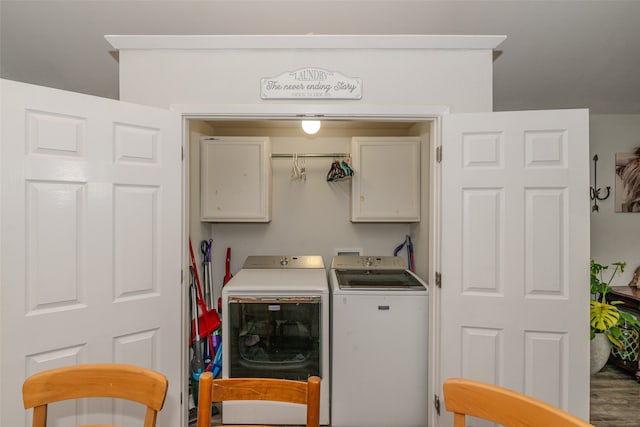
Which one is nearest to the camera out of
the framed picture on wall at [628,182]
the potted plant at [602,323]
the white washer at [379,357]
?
the white washer at [379,357]

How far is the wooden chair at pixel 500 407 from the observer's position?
29.6 inches

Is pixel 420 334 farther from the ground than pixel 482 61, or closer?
closer

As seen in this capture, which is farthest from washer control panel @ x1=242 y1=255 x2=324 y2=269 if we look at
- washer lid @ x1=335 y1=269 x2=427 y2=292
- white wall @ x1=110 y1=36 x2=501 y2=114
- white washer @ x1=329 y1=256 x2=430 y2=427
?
white wall @ x1=110 y1=36 x2=501 y2=114

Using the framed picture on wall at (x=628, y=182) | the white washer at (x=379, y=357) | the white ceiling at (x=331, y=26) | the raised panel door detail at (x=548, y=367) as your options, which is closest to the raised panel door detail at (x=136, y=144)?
the white ceiling at (x=331, y=26)

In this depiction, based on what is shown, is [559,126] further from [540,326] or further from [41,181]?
[41,181]

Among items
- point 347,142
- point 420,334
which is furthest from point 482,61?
point 420,334

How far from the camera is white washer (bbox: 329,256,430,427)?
2.09m

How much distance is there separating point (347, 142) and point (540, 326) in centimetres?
222

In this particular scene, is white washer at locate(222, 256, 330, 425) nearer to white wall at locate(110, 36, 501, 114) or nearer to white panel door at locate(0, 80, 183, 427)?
white panel door at locate(0, 80, 183, 427)

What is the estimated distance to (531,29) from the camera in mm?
1941

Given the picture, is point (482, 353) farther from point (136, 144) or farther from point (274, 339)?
point (136, 144)

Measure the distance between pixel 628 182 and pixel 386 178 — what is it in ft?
8.01

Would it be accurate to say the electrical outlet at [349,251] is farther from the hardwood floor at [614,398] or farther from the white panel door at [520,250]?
the hardwood floor at [614,398]

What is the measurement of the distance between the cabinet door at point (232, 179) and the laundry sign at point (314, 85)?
3.49 feet
